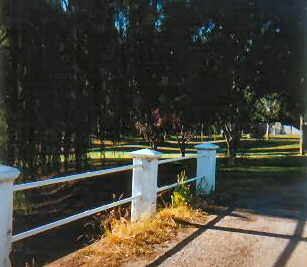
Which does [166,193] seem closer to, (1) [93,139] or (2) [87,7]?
(1) [93,139]

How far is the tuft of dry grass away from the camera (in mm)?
4906

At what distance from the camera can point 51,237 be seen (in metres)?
11.1

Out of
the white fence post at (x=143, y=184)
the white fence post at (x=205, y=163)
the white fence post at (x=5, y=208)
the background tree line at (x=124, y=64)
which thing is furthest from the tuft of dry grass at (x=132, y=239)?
the background tree line at (x=124, y=64)

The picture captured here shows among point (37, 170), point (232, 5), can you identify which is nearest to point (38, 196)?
point (37, 170)

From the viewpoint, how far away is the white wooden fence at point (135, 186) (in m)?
4.09

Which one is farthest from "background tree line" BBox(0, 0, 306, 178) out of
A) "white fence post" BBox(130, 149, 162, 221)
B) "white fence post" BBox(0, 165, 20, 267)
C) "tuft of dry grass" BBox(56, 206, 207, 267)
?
"white fence post" BBox(0, 165, 20, 267)

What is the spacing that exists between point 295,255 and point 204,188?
166 inches

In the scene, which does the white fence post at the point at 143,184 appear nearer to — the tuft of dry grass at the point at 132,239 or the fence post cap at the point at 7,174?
the tuft of dry grass at the point at 132,239

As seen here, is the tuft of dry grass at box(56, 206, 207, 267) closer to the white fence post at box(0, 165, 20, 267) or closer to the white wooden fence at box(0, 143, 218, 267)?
the white wooden fence at box(0, 143, 218, 267)

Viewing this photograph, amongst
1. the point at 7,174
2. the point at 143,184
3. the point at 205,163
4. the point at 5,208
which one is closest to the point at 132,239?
the point at 143,184

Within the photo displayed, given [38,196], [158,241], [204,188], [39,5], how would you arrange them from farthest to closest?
[38,196] < [39,5] < [204,188] < [158,241]

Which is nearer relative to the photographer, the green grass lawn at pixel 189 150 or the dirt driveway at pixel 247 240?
the dirt driveway at pixel 247 240

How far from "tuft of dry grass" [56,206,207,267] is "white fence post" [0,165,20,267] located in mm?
794

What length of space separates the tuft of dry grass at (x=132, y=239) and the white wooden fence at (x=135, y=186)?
316mm
